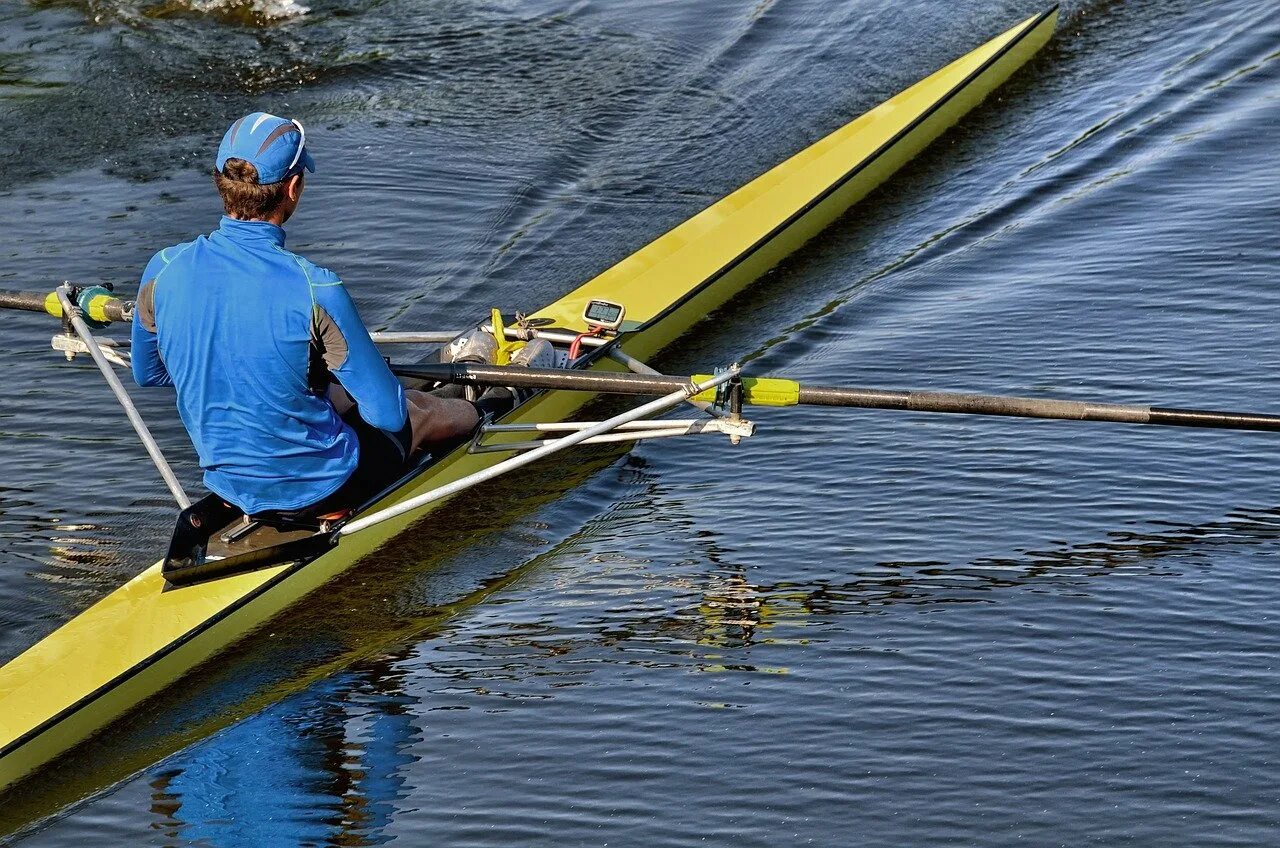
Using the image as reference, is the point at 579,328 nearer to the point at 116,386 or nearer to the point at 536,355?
the point at 536,355

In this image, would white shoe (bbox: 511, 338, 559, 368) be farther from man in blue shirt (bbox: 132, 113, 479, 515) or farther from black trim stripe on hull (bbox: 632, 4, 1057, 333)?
man in blue shirt (bbox: 132, 113, 479, 515)

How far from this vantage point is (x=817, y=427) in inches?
296

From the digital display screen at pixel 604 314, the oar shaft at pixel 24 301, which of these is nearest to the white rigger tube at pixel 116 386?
the oar shaft at pixel 24 301

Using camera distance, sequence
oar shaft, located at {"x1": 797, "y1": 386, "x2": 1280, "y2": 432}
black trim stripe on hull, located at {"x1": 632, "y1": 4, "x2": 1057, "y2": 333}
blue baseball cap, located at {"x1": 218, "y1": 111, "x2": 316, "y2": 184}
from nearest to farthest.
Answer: blue baseball cap, located at {"x1": 218, "y1": 111, "x2": 316, "y2": 184} → oar shaft, located at {"x1": 797, "y1": 386, "x2": 1280, "y2": 432} → black trim stripe on hull, located at {"x1": 632, "y1": 4, "x2": 1057, "y2": 333}

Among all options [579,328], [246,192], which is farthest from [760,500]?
[246,192]

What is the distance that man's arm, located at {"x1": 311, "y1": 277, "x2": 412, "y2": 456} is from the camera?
4922mm

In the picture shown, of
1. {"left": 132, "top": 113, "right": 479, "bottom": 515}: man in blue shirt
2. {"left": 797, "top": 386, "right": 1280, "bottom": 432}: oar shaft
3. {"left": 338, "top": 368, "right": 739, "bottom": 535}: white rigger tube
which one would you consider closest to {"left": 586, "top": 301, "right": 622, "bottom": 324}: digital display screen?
{"left": 338, "top": 368, "right": 739, "bottom": 535}: white rigger tube

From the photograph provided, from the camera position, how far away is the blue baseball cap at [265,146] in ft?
15.5

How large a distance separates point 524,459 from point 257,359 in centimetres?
149

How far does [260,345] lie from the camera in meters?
4.96

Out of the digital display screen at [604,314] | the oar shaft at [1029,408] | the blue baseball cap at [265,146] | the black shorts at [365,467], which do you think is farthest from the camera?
the digital display screen at [604,314]

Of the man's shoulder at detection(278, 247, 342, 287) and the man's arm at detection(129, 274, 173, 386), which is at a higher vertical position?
the man's shoulder at detection(278, 247, 342, 287)

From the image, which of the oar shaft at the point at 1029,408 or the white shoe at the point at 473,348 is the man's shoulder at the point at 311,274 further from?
the oar shaft at the point at 1029,408

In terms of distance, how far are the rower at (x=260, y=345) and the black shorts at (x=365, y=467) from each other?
10cm
